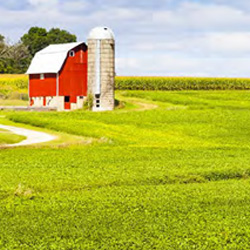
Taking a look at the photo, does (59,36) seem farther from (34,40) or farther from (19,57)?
(19,57)

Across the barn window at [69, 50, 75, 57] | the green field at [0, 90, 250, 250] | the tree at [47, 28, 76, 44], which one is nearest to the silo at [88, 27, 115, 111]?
the barn window at [69, 50, 75, 57]

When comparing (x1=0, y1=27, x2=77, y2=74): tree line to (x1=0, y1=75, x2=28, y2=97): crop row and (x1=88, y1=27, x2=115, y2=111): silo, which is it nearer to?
(x1=0, y1=75, x2=28, y2=97): crop row

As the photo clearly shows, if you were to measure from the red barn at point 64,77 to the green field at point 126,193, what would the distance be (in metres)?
19.8

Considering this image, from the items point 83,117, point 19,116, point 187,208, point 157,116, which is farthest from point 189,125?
point 187,208

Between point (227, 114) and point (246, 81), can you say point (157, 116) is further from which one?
point (246, 81)

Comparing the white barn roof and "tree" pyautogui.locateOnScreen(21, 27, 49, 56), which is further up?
"tree" pyautogui.locateOnScreen(21, 27, 49, 56)

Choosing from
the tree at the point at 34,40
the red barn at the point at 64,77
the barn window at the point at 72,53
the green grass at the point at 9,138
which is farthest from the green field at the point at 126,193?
the tree at the point at 34,40

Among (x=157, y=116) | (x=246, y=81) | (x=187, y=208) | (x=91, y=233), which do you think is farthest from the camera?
(x=246, y=81)

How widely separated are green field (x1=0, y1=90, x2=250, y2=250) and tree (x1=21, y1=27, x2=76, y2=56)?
94571mm

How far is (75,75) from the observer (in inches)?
2724

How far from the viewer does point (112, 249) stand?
1742 cm

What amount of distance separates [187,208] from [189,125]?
34788 mm

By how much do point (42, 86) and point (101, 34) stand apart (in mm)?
9021

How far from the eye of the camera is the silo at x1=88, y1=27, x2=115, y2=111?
6838 centimetres
